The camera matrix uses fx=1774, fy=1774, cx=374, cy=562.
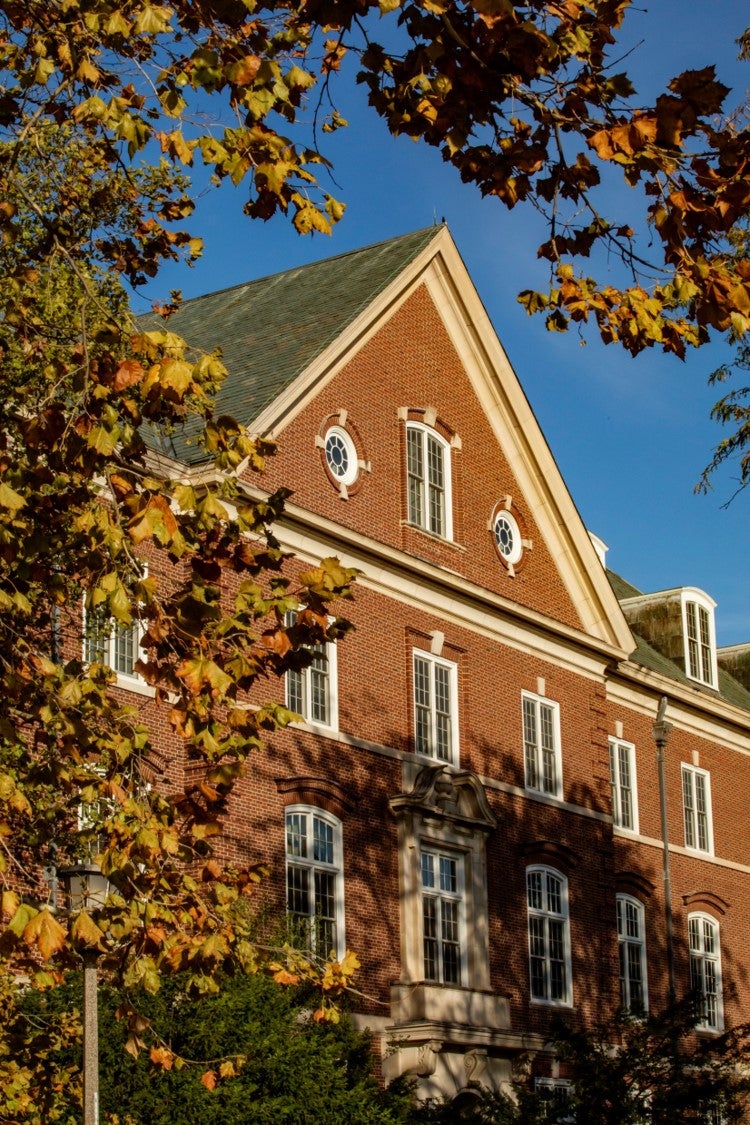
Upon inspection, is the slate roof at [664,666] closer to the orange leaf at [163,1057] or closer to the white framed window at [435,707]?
the white framed window at [435,707]

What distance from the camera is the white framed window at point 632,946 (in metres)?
33.6

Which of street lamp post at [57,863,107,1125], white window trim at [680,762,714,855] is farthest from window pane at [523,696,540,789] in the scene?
street lamp post at [57,863,107,1125]

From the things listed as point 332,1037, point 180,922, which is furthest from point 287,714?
point 332,1037

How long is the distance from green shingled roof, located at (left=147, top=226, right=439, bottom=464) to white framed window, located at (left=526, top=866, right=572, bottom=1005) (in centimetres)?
951

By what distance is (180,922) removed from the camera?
10.5 meters

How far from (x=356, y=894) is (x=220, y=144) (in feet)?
57.6

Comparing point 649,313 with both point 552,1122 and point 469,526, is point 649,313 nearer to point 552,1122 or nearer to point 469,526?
point 552,1122

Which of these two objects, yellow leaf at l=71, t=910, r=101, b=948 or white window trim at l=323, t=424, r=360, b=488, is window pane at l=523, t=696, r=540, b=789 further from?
yellow leaf at l=71, t=910, r=101, b=948

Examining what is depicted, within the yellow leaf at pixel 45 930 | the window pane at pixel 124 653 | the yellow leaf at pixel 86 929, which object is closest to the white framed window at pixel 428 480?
the window pane at pixel 124 653

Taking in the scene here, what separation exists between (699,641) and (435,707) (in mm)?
13013

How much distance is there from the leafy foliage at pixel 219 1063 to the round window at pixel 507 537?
37.1 feet

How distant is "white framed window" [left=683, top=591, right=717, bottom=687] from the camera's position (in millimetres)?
39469

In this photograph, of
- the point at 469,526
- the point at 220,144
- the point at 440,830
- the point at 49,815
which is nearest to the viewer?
Result: the point at 220,144

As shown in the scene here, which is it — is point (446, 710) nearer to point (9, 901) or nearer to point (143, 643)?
point (143, 643)
